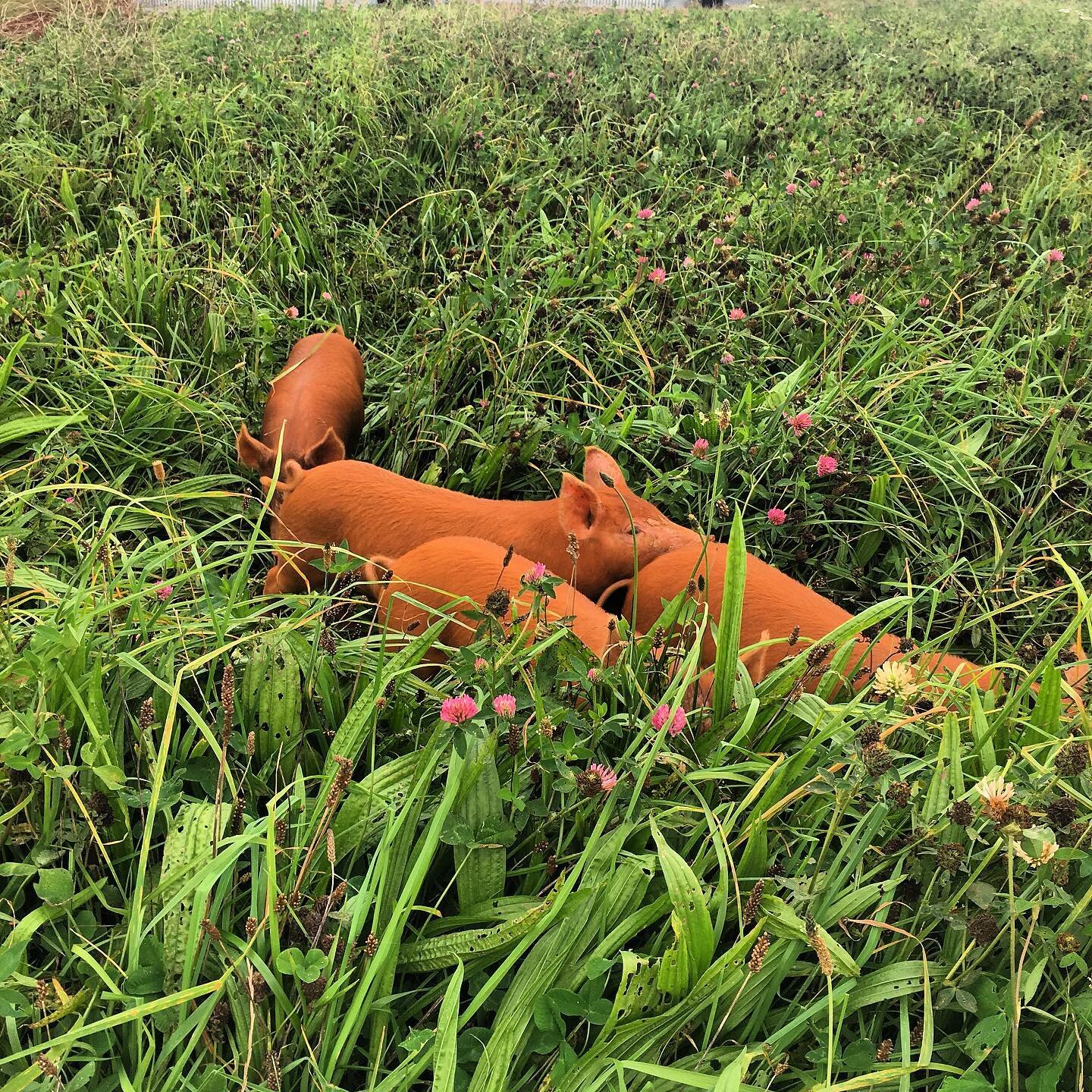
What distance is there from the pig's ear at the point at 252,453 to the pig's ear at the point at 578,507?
Answer: 0.95 meters

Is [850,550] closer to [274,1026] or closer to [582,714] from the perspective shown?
[582,714]

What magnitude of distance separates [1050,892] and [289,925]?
A: 105 cm

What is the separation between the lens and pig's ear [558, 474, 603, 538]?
90.4 inches

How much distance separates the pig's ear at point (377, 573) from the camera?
2.07 m

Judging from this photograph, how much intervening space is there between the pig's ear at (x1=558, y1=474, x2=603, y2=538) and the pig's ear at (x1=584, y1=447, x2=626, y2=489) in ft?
0.19

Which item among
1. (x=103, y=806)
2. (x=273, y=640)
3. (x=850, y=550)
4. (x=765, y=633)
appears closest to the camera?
(x=103, y=806)

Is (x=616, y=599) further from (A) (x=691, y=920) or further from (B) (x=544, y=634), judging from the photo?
(A) (x=691, y=920)

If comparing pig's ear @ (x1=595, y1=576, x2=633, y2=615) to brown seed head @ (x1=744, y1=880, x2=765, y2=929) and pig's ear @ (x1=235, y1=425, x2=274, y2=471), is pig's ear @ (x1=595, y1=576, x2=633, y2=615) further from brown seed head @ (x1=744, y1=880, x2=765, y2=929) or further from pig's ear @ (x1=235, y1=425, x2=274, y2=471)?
brown seed head @ (x1=744, y1=880, x2=765, y2=929)

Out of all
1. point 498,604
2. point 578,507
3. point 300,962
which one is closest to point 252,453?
point 578,507

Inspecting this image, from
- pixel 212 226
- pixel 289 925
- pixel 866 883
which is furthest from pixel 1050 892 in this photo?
pixel 212 226

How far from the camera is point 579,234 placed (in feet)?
12.5

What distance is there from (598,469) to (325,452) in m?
0.90

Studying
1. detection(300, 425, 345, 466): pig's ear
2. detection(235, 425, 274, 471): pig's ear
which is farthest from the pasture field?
detection(300, 425, 345, 466): pig's ear

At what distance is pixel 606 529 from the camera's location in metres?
2.31
